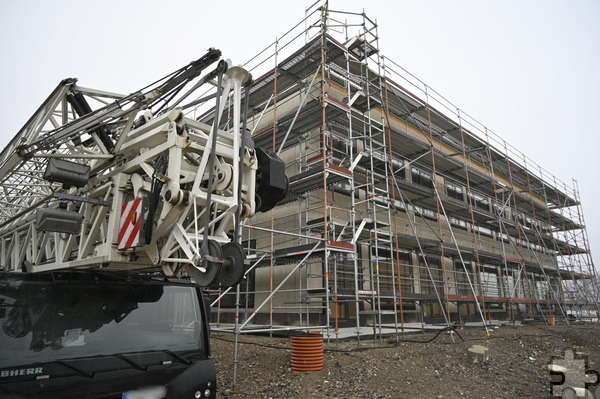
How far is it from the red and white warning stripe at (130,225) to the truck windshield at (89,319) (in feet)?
2.22

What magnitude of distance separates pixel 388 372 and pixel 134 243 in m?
5.46

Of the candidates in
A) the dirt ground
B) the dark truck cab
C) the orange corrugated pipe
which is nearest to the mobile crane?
the dark truck cab

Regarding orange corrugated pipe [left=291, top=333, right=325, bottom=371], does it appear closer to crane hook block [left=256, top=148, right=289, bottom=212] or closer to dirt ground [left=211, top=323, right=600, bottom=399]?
dirt ground [left=211, top=323, right=600, bottom=399]

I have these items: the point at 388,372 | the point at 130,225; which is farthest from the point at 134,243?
the point at 388,372

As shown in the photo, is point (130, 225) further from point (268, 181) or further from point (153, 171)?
point (268, 181)

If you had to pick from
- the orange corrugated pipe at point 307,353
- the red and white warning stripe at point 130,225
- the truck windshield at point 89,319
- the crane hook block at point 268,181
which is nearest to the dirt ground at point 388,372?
the orange corrugated pipe at point 307,353

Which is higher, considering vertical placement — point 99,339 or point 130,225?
point 130,225

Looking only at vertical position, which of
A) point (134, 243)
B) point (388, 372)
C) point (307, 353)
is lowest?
point (388, 372)

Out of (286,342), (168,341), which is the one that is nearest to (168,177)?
(168,341)

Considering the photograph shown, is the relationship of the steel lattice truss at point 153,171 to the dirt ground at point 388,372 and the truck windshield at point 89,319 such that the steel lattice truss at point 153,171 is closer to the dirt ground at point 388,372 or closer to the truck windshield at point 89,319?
the truck windshield at point 89,319

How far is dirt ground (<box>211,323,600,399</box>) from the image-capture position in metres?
Answer: 6.12

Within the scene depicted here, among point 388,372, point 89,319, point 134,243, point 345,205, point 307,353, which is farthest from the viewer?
point 345,205

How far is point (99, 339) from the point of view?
11.3 ft

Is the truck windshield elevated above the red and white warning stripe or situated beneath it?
situated beneath
